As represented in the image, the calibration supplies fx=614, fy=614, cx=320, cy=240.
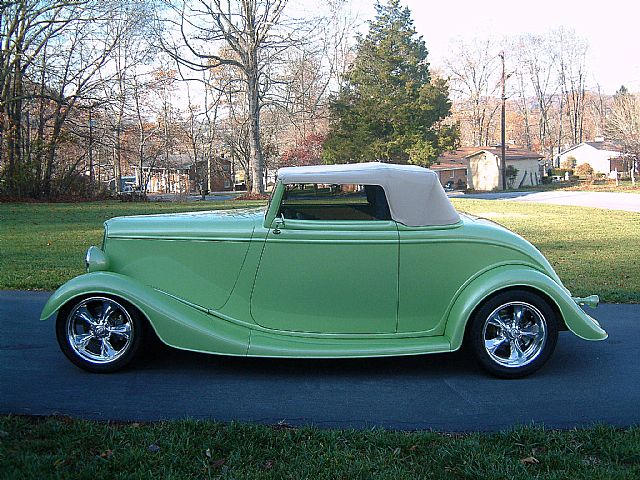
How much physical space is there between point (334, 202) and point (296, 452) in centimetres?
223

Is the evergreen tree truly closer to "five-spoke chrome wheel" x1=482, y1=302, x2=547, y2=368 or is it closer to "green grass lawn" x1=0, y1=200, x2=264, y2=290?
"green grass lawn" x1=0, y1=200, x2=264, y2=290

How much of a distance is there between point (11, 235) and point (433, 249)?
14.2 meters

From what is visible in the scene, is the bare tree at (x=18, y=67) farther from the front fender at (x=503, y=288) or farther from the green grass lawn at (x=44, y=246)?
the front fender at (x=503, y=288)

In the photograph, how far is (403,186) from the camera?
505 centimetres

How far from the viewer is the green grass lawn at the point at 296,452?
10.5ft

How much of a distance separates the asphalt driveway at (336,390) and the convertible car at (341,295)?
25 cm

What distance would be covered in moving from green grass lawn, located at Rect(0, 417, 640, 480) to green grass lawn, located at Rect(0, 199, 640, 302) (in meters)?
4.91

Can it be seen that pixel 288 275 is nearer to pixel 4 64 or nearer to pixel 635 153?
pixel 4 64

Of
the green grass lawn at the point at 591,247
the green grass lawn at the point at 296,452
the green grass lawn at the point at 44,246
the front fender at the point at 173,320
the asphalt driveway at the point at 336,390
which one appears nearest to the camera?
the green grass lawn at the point at 296,452

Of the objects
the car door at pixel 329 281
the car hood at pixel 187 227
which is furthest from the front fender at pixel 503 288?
the car hood at pixel 187 227

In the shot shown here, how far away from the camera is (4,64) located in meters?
33.4

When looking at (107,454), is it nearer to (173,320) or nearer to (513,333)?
(173,320)

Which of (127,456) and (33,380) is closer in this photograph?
(127,456)

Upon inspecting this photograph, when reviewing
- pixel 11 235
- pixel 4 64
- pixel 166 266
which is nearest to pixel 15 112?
pixel 4 64
